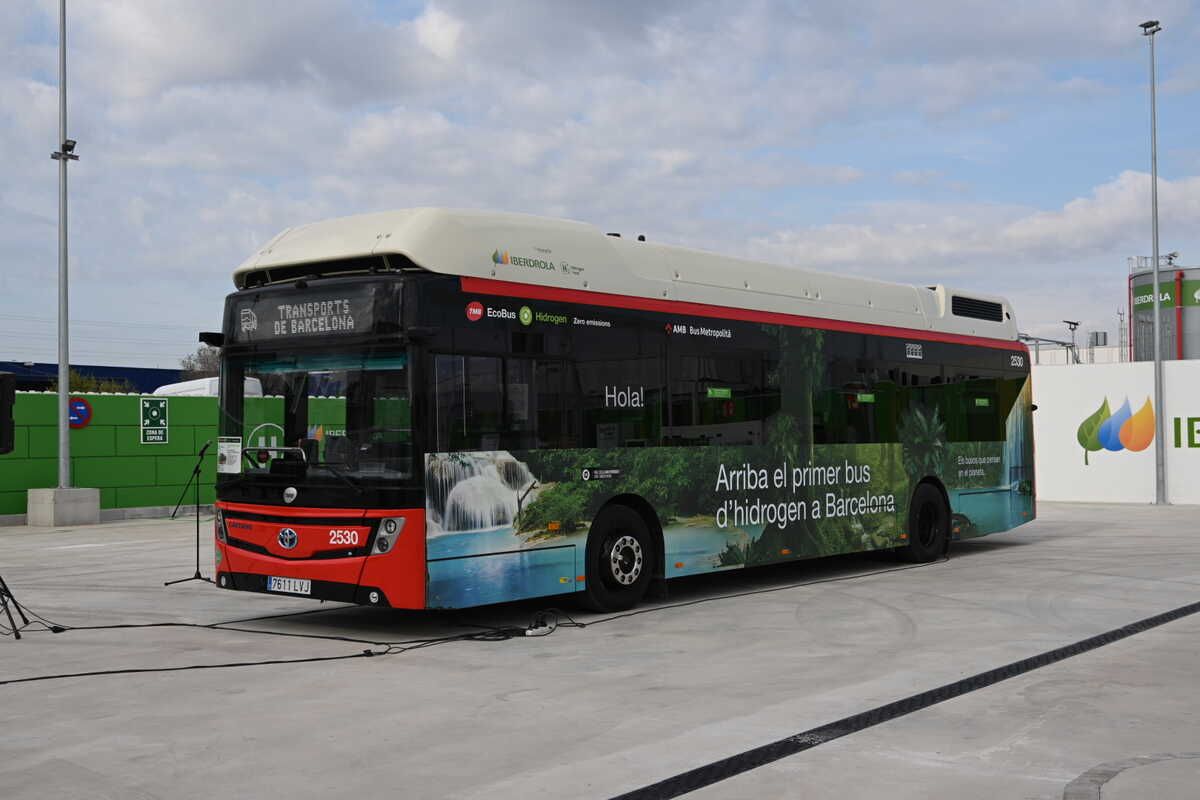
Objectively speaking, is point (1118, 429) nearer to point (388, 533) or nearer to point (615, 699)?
point (388, 533)

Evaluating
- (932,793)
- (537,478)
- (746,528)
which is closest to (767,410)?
(746,528)

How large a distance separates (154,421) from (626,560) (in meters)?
18.3

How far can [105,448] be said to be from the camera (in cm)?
2581

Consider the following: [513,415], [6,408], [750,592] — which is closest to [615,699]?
[513,415]

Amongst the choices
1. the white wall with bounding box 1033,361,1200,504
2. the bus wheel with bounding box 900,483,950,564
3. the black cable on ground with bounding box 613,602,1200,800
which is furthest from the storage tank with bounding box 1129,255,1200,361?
the black cable on ground with bounding box 613,602,1200,800

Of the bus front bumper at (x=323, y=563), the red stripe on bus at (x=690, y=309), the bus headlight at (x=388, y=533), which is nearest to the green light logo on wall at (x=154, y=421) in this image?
the bus front bumper at (x=323, y=563)

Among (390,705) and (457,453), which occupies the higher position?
(457,453)

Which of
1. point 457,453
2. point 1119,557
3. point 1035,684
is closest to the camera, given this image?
point 1035,684

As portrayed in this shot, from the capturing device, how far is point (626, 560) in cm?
1112

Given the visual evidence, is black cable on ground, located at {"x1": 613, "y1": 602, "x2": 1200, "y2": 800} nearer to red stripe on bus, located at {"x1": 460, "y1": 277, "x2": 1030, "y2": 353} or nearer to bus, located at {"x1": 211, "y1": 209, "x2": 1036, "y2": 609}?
bus, located at {"x1": 211, "y1": 209, "x2": 1036, "y2": 609}

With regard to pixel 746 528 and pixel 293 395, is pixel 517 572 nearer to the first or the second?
pixel 293 395

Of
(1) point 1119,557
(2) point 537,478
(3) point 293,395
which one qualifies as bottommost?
(1) point 1119,557

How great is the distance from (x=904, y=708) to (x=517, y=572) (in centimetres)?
380

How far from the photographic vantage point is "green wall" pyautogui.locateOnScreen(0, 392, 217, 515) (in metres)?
24.7
